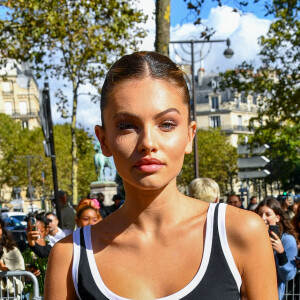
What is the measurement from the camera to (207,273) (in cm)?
144

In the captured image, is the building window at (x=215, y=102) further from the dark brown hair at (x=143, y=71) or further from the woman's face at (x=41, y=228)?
the dark brown hair at (x=143, y=71)

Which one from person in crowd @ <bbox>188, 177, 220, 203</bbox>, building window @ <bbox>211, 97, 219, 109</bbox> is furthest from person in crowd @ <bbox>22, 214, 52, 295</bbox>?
building window @ <bbox>211, 97, 219, 109</bbox>

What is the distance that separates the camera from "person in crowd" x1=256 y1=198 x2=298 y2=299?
533 cm

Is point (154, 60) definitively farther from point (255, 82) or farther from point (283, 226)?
point (255, 82)

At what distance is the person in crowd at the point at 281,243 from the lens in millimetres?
5326

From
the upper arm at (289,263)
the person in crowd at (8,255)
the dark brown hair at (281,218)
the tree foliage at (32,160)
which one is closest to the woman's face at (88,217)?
the person in crowd at (8,255)

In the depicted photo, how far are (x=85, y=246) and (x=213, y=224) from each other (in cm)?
31

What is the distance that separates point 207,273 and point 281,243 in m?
4.13

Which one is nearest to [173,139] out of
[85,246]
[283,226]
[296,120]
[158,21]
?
[85,246]

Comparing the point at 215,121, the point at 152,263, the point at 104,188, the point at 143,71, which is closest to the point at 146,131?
the point at 143,71

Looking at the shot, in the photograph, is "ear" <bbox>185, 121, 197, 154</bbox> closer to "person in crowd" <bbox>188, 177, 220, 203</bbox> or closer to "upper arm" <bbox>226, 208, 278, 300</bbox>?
"upper arm" <bbox>226, 208, 278, 300</bbox>

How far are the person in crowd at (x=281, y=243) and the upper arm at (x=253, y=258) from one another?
3831 millimetres

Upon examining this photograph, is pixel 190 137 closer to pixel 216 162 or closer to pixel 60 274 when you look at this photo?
pixel 60 274

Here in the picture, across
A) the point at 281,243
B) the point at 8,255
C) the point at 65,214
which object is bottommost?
the point at 65,214
